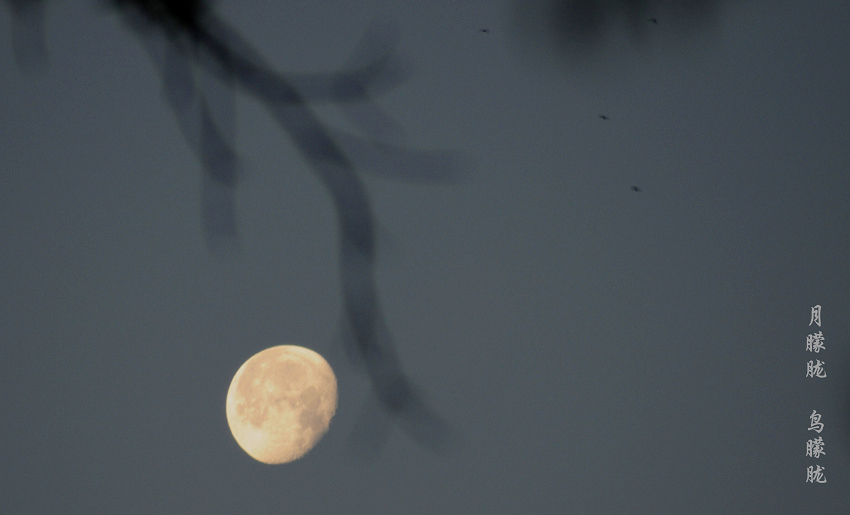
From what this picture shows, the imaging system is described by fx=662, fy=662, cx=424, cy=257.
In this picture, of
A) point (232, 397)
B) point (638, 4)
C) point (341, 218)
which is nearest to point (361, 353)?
point (341, 218)

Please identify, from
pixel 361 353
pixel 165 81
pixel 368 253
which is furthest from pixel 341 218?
pixel 165 81

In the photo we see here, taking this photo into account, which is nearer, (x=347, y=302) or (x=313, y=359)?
(x=347, y=302)

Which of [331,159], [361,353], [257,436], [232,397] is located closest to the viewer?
[361,353]

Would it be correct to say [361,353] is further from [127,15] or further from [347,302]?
[127,15]

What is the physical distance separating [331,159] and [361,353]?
30cm

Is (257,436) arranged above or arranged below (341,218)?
below

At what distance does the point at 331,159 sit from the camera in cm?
99

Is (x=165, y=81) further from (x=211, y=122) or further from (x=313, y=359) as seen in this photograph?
(x=313, y=359)

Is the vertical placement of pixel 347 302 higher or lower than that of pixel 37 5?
lower

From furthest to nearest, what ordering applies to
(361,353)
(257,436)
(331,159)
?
(257,436) < (331,159) < (361,353)

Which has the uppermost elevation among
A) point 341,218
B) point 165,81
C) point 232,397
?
point 165,81

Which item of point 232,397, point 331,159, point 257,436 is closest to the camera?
point 331,159

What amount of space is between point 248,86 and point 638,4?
60 centimetres

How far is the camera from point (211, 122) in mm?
1036
